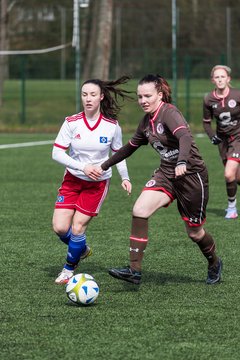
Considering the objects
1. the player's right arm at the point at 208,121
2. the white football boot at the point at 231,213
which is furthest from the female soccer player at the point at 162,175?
the player's right arm at the point at 208,121

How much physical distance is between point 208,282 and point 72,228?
1.23m

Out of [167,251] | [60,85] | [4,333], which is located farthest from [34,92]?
[4,333]

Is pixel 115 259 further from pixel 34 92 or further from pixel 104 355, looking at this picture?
pixel 34 92

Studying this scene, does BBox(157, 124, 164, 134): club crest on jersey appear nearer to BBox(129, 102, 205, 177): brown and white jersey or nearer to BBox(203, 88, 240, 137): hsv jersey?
→ BBox(129, 102, 205, 177): brown and white jersey

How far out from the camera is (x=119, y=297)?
751 centimetres

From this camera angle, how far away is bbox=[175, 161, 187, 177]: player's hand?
7.34m

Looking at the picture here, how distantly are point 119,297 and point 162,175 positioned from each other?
1066mm

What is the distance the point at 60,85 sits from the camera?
44.6m

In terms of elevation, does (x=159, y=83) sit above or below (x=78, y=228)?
above

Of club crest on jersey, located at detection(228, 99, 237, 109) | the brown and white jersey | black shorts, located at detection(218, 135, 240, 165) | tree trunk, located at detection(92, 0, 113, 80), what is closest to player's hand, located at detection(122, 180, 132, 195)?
the brown and white jersey

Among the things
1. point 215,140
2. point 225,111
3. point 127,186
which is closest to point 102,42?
point 225,111

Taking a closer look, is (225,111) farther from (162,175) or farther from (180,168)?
(180,168)

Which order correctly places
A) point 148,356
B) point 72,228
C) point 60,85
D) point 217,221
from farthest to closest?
1. point 60,85
2. point 217,221
3. point 72,228
4. point 148,356

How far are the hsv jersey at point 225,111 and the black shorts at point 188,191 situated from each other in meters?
4.64
